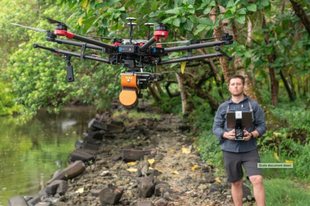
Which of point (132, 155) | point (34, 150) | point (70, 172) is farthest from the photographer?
point (34, 150)

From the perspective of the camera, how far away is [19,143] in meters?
19.7

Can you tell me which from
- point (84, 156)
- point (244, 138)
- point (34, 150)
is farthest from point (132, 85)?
point (34, 150)

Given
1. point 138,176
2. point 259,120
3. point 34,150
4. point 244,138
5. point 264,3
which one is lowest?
point 34,150

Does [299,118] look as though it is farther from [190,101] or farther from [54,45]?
[190,101]

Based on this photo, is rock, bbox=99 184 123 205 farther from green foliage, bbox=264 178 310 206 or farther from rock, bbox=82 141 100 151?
Result: rock, bbox=82 141 100 151

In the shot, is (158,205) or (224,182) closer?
(158,205)

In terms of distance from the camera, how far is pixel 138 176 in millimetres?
10086

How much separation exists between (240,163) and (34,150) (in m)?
13.9

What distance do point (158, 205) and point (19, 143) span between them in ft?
45.6

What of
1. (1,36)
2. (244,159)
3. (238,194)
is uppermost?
(1,36)

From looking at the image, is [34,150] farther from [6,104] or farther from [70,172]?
[6,104]

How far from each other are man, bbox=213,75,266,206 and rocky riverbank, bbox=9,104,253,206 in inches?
70.3

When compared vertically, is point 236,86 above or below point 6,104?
above

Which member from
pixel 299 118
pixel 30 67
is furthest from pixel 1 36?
pixel 299 118
